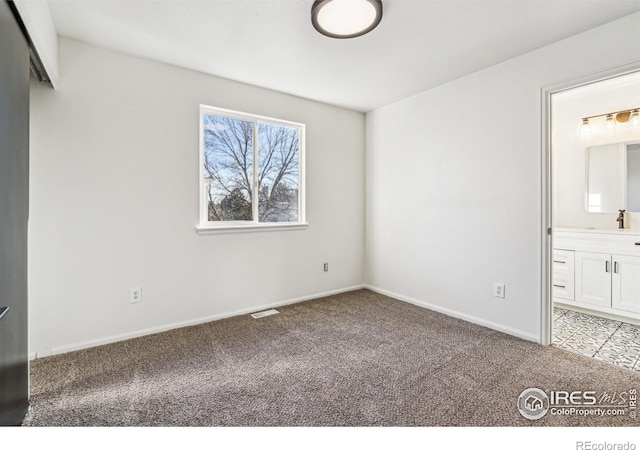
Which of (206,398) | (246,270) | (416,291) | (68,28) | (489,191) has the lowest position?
(206,398)

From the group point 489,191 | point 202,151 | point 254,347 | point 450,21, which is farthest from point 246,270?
point 450,21

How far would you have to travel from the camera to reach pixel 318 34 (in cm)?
221

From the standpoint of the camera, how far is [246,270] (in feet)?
10.4

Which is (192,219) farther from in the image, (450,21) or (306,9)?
(450,21)

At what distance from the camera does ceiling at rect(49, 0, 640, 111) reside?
75.9 inches

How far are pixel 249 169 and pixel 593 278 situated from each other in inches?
147

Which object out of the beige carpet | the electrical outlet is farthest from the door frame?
the electrical outlet

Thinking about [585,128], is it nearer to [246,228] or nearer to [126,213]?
[246,228]

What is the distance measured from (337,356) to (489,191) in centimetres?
199

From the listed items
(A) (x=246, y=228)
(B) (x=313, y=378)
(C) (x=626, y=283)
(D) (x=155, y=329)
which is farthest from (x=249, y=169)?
(C) (x=626, y=283)

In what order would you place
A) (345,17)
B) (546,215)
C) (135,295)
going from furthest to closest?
(135,295)
(546,215)
(345,17)

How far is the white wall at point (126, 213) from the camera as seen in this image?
2.23m

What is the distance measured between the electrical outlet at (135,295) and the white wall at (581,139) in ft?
14.4

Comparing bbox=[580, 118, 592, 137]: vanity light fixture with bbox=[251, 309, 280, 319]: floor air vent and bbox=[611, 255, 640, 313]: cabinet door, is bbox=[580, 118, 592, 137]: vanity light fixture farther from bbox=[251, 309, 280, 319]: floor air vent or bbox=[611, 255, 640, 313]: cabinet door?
bbox=[251, 309, 280, 319]: floor air vent
